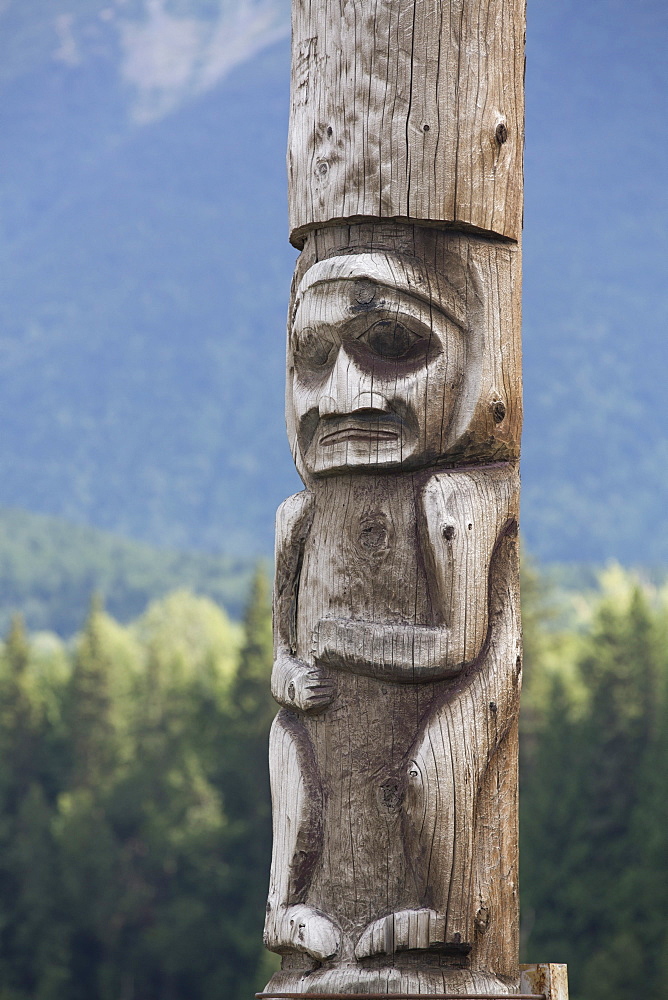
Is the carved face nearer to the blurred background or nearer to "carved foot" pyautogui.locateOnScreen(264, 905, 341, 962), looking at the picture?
"carved foot" pyautogui.locateOnScreen(264, 905, 341, 962)

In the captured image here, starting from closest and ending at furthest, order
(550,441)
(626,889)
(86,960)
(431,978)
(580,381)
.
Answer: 1. (431,978)
2. (626,889)
3. (86,960)
4. (580,381)
5. (550,441)

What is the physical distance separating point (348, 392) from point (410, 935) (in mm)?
1972

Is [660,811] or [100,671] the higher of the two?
[100,671]

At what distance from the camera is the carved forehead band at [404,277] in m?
4.71

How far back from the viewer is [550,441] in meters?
130

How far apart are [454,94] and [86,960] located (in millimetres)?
32432

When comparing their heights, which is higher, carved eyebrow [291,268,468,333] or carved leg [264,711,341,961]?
carved eyebrow [291,268,468,333]

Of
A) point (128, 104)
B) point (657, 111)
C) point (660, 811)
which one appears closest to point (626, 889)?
point (660, 811)

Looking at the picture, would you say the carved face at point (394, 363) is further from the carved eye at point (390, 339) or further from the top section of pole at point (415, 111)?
the top section of pole at point (415, 111)

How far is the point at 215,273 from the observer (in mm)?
134500

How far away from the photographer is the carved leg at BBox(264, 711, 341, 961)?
4438 millimetres

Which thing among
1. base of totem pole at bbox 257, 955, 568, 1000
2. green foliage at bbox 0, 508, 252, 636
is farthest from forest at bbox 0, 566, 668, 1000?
green foliage at bbox 0, 508, 252, 636

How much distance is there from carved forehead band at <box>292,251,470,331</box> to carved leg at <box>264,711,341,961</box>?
1686mm

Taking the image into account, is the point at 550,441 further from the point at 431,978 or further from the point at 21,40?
the point at 431,978
